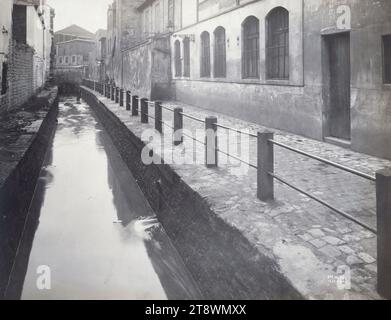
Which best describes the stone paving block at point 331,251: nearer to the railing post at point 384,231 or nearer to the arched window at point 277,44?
the railing post at point 384,231

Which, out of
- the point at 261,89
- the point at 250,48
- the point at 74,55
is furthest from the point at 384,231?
the point at 74,55

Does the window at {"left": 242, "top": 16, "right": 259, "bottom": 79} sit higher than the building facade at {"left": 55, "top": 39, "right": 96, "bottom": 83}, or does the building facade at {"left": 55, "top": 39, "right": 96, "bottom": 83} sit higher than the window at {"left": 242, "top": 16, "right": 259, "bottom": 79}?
the building facade at {"left": 55, "top": 39, "right": 96, "bottom": 83}

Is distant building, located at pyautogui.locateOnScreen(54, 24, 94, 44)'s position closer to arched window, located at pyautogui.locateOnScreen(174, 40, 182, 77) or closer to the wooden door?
arched window, located at pyautogui.locateOnScreen(174, 40, 182, 77)

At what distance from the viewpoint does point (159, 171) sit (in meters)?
6.99

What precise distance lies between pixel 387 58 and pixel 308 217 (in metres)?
4.00

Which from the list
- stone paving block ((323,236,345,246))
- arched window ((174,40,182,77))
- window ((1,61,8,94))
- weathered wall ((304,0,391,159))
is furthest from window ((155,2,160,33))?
stone paving block ((323,236,345,246))

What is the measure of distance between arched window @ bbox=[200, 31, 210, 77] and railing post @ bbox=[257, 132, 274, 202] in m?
11.9

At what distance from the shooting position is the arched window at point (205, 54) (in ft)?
52.3

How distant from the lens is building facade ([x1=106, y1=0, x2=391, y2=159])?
6953 millimetres

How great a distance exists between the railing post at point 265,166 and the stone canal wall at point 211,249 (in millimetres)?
627

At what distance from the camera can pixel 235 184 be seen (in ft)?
17.2

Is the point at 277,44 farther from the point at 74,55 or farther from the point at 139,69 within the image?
the point at 74,55

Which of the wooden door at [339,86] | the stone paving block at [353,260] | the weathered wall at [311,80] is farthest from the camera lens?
the wooden door at [339,86]

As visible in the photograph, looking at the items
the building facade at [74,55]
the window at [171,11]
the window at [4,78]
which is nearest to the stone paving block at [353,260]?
the window at [4,78]
